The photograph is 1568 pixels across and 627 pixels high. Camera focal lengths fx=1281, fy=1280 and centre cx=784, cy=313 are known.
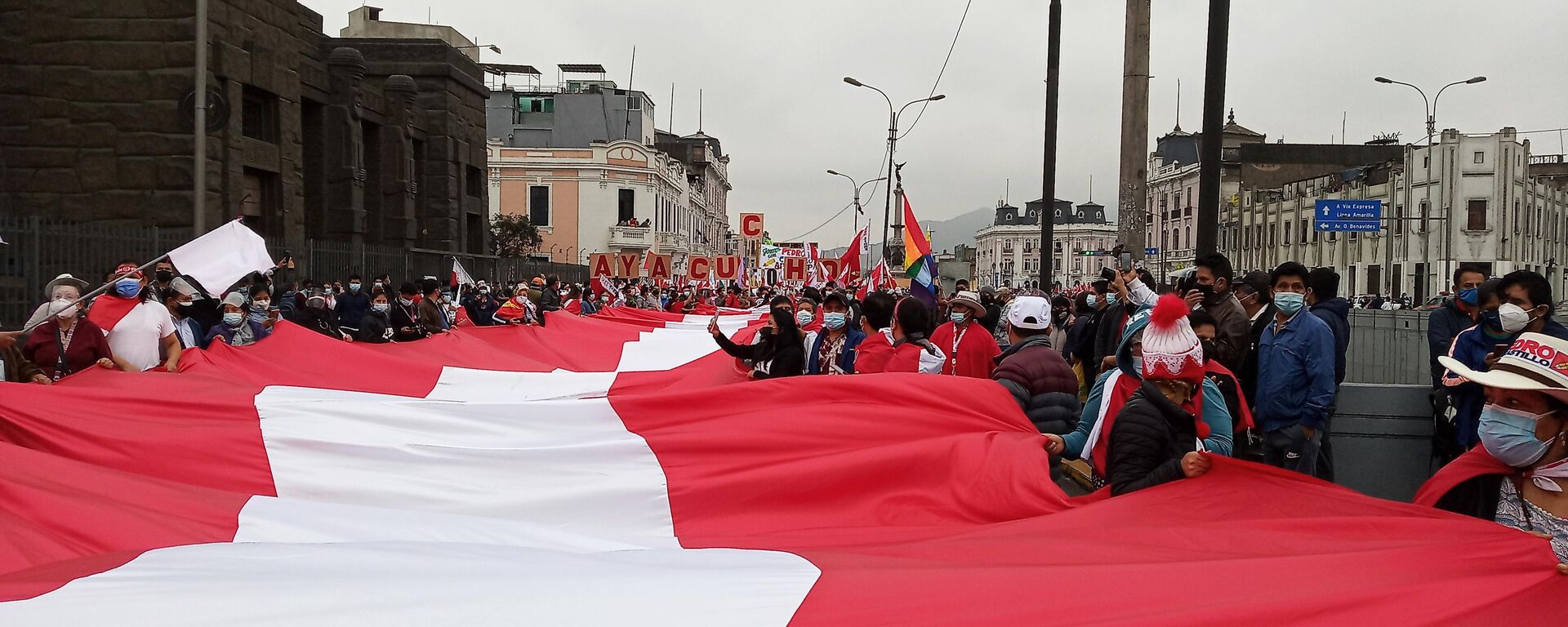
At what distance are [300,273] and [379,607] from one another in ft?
70.8

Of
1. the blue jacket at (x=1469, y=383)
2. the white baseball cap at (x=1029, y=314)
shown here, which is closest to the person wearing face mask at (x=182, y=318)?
the white baseball cap at (x=1029, y=314)

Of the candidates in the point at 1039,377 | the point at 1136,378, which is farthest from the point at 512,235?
the point at 1136,378

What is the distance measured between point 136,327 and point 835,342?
5.61 meters

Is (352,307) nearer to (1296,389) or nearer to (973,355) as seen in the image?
(973,355)

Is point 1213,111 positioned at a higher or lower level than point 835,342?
higher

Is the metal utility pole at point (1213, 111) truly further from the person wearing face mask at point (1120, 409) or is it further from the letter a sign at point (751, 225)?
the letter a sign at point (751, 225)

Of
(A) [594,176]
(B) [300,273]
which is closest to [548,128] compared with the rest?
(A) [594,176]

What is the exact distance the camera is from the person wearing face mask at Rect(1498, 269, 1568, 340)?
7.46 meters

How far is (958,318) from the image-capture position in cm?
1013

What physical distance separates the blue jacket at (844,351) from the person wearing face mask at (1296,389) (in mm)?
3704

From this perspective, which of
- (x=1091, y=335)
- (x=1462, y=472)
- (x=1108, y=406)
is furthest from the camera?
(x=1091, y=335)

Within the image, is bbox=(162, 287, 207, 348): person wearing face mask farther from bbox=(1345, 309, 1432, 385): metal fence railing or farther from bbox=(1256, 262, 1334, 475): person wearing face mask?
bbox=(1345, 309, 1432, 385): metal fence railing

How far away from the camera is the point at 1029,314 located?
7895 millimetres

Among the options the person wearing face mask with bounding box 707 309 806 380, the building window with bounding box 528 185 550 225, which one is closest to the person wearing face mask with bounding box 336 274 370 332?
the person wearing face mask with bounding box 707 309 806 380
